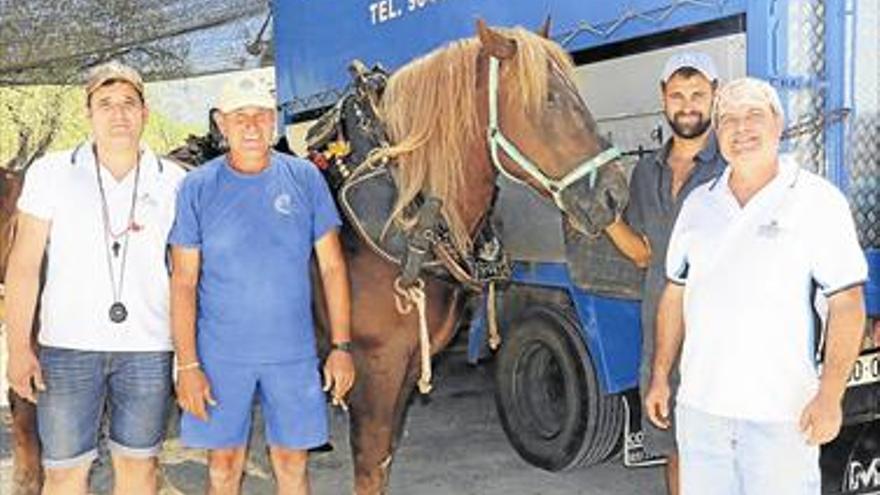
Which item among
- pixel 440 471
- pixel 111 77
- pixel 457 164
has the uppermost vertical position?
pixel 111 77

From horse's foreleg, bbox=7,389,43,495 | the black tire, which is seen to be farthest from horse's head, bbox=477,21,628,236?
horse's foreleg, bbox=7,389,43,495

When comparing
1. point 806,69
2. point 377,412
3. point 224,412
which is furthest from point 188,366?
point 806,69

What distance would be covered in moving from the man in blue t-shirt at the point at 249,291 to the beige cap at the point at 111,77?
0.83 feet

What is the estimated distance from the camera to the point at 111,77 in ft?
9.87

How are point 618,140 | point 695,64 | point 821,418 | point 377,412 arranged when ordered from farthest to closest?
point 618,140 < point 377,412 < point 695,64 < point 821,418

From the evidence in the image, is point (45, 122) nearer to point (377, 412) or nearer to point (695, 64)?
point (377, 412)

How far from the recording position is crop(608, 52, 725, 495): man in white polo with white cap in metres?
3.22

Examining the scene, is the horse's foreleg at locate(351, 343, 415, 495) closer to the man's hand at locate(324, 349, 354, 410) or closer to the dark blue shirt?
the man's hand at locate(324, 349, 354, 410)

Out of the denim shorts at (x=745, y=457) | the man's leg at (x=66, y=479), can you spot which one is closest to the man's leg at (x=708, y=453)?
the denim shorts at (x=745, y=457)

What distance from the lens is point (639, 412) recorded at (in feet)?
14.6

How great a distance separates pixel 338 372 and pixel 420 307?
40 cm

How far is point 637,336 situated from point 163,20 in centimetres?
761

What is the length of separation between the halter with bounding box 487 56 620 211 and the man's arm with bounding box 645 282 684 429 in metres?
0.46

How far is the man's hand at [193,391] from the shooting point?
2.97 m
